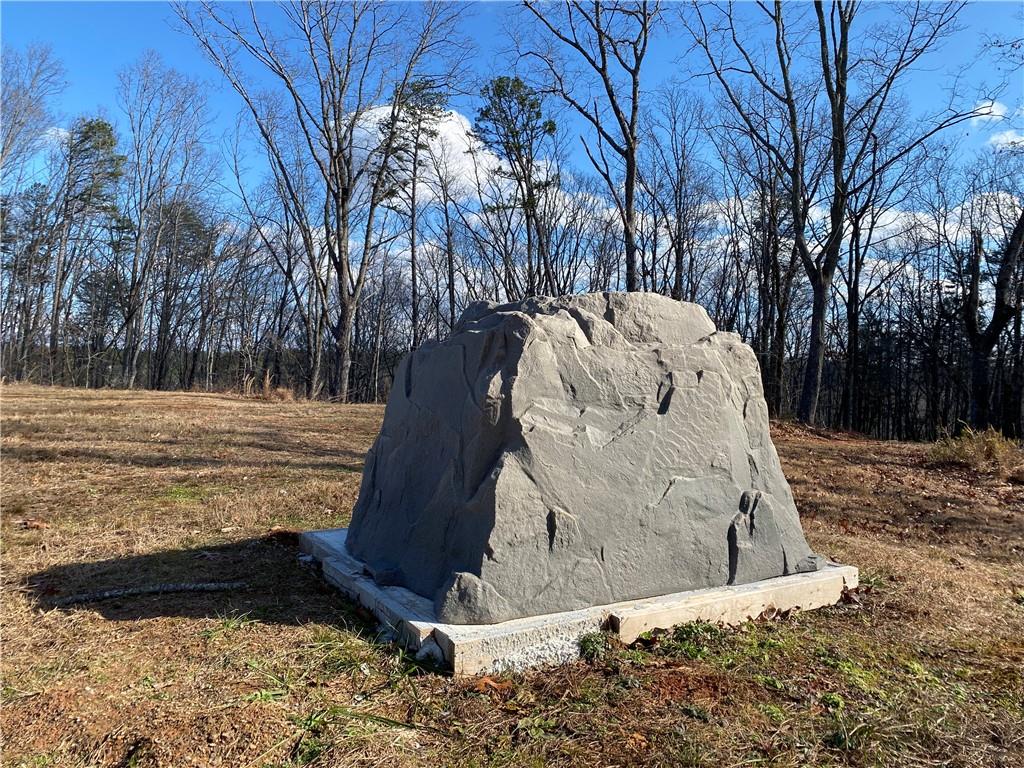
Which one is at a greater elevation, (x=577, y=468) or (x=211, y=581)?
(x=577, y=468)

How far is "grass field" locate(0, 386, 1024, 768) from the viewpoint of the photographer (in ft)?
7.29

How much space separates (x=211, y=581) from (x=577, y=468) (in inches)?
87.5

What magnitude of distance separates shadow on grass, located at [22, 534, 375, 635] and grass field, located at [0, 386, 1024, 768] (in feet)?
0.06

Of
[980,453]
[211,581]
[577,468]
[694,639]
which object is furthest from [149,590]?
[980,453]

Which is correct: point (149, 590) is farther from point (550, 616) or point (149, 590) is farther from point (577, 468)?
point (577, 468)

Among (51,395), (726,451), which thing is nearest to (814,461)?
(726,451)

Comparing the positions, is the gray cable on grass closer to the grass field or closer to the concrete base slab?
the grass field

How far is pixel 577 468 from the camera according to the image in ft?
10.7

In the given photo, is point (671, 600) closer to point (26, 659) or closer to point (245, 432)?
point (26, 659)

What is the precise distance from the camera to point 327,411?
40.1ft

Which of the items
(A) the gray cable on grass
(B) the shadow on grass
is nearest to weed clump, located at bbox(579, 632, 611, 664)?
(B) the shadow on grass

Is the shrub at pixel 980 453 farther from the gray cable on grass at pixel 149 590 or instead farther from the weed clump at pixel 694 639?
the gray cable on grass at pixel 149 590

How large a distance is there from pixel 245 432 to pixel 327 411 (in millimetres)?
3237

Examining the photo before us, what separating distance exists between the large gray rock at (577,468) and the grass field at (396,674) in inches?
13.9
